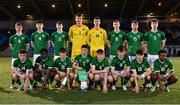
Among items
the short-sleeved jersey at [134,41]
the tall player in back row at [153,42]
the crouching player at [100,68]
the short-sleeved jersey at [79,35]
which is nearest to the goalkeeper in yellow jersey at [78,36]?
the short-sleeved jersey at [79,35]

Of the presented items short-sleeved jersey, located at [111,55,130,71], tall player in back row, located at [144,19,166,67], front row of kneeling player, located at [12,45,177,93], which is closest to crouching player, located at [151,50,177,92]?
front row of kneeling player, located at [12,45,177,93]

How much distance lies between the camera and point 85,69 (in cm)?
955

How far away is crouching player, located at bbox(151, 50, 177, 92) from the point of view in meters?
9.16

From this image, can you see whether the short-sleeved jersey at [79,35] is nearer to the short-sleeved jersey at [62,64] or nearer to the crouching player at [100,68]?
the short-sleeved jersey at [62,64]

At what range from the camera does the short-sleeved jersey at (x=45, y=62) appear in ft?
31.7

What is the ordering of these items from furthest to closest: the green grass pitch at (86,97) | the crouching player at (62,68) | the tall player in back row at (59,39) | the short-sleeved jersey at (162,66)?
the tall player in back row at (59,39) → the crouching player at (62,68) → the short-sleeved jersey at (162,66) → the green grass pitch at (86,97)

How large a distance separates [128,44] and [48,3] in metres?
18.4

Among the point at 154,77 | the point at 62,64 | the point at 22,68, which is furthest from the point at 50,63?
the point at 154,77

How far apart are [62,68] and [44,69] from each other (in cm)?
48

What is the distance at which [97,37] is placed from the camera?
10.1m

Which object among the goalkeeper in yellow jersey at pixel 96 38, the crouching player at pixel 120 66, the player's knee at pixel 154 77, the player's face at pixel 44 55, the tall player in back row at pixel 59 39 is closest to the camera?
the player's knee at pixel 154 77

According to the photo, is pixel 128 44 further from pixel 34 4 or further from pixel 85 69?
pixel 34 4

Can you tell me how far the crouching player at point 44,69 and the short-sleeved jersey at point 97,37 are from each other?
4.12ft

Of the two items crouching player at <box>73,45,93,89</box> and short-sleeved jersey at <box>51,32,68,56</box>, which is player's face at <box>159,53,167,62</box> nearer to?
crouching player at <box>73,45,93,89</box>
